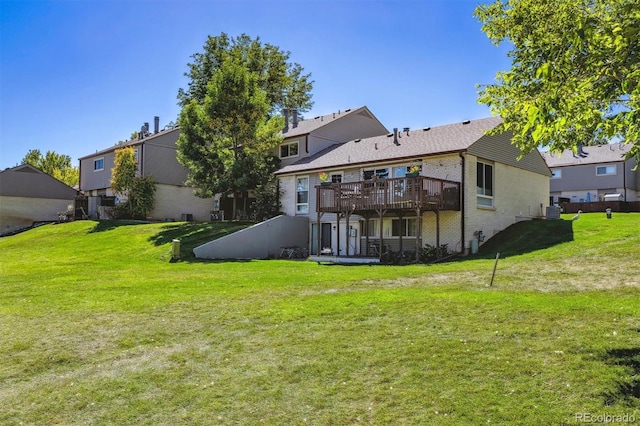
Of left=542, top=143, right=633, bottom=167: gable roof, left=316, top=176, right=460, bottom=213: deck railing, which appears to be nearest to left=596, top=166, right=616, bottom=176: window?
left=542, top=143, right=633, bottom=167: gable roof

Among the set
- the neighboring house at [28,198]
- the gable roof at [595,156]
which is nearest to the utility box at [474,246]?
the gable roof at [595,156]

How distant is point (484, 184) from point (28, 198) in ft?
125

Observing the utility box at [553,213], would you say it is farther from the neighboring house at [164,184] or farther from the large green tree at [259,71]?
the neighboring house at [164,184]

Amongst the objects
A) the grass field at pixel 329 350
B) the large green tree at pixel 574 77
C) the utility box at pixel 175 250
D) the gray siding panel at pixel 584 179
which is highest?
the gray siding panel at pixel 584 179

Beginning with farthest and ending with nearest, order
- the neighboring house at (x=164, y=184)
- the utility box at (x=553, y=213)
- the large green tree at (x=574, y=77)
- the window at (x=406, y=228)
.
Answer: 1. the neighboring house at (x=164, y=184)
2. the utility box at (x=553, y=213)
3. the window at (x=406, y=228)
4. the large green tree at (x=574, y=77)

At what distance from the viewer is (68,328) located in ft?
29.3

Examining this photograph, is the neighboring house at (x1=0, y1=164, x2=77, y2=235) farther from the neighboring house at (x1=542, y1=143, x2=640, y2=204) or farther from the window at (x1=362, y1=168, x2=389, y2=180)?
the neighboring house at (x1=542, y1=143, x2=640, y2=204)

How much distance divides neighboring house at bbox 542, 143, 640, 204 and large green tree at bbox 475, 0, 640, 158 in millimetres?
31193

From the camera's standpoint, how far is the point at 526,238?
70.7 feet

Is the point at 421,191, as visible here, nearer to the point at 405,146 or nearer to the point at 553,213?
the point at 405,146

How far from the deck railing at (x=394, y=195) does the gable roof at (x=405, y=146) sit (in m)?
2.01

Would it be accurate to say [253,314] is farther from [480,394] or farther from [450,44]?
[450,44]

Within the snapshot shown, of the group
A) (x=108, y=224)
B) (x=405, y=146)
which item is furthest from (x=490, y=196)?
(x=108, y=224)

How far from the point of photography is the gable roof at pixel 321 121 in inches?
1271
